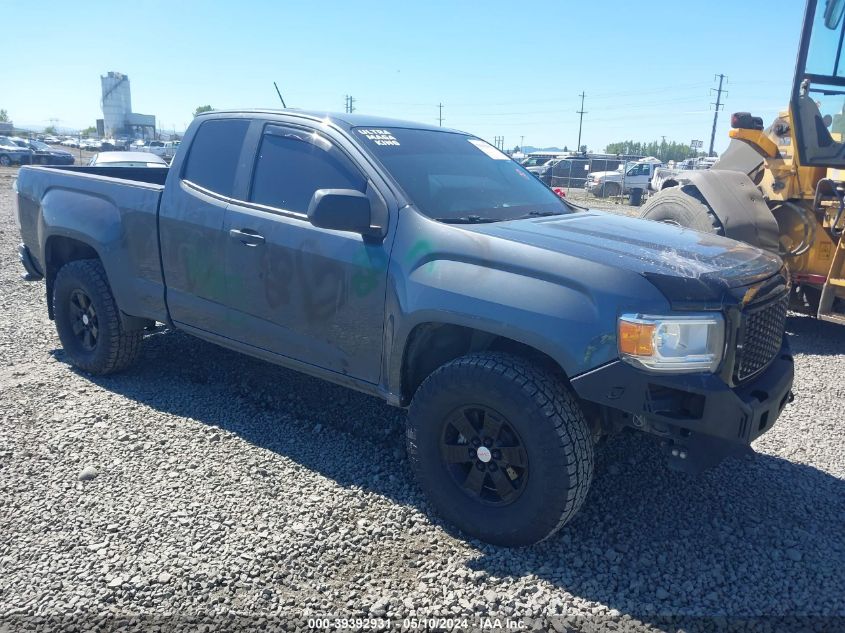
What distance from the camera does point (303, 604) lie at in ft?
8.76

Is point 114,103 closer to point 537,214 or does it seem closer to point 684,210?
point 684,210

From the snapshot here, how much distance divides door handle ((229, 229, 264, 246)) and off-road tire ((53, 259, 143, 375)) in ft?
4.71

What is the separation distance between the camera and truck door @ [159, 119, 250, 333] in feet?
13.3

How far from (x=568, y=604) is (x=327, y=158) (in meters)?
2.54

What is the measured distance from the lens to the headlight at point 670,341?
8.74ft

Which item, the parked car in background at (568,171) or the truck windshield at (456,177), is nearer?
the truck windshield at (456,177)

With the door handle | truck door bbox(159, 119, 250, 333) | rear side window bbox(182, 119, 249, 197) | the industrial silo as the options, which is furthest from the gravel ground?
the industrial silo

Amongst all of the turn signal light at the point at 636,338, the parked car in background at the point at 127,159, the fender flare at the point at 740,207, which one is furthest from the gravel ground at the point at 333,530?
the parked car in background at the point at 127,159

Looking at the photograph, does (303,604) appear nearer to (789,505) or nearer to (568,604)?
(568,604)

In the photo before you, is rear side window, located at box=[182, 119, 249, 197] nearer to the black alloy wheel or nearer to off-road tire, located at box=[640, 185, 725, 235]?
the black alloy wheel

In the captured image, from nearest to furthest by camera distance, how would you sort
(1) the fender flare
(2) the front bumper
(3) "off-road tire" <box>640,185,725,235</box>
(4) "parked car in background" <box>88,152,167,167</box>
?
(2) the front bumper < (1) the fender flare < (3) "off-road tire" <box>640,185,725,235</box> < (4) "parked car in background" <box>88,152,167,167</box>

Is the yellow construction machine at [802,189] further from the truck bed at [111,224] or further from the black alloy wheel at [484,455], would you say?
the truck bed at [111,224]

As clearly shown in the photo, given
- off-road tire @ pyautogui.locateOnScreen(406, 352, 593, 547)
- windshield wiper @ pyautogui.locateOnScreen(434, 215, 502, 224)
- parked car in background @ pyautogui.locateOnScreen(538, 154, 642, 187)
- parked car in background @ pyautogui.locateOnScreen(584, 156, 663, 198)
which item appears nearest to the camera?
off-road tire @ pyautogui.locateOnScreen(406, 352, 593, 547)

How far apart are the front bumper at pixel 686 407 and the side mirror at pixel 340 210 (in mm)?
1293
